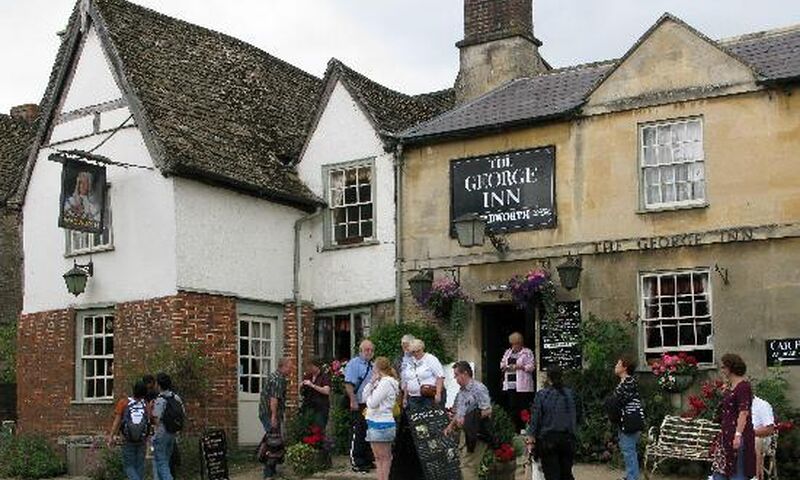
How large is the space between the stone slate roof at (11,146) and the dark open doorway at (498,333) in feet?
45.5

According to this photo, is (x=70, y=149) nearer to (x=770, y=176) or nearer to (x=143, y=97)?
(x=143, y=97)

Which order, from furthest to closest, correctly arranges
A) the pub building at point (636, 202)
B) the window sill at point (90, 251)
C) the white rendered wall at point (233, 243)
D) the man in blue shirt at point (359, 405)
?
1. the window sill at point (90, 251)
2. the white rendered wall at point (233, 243)
3. the pub building at point (636, 202)
4. the man in blue shirt at point (359, 405)

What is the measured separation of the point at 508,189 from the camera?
67.9ft

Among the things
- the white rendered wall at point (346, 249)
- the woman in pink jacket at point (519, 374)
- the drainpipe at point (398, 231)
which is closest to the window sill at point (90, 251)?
the white rendered wall at point (346, 249)

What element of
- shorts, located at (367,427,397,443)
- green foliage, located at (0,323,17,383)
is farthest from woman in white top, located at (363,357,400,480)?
green foliage, located at (0,323,17,383)

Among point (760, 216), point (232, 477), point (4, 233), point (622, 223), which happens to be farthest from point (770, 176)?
point (4, 233)

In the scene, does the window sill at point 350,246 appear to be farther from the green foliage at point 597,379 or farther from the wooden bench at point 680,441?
the wooden bench at point 680,441

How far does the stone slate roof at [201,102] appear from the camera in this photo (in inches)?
826

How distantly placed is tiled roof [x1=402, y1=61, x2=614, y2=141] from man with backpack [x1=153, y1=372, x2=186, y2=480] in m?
7.55

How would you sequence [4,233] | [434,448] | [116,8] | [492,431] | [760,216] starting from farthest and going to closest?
[4,233]
[116,8]
[760,216]
[492,431]
[434,448]

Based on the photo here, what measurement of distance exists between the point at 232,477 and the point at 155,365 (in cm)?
237

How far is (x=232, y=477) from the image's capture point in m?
18.8

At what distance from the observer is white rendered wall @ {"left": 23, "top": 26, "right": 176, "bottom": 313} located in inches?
808

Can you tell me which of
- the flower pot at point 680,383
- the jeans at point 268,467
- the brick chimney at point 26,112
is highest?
the brick chimney at point 26,112
